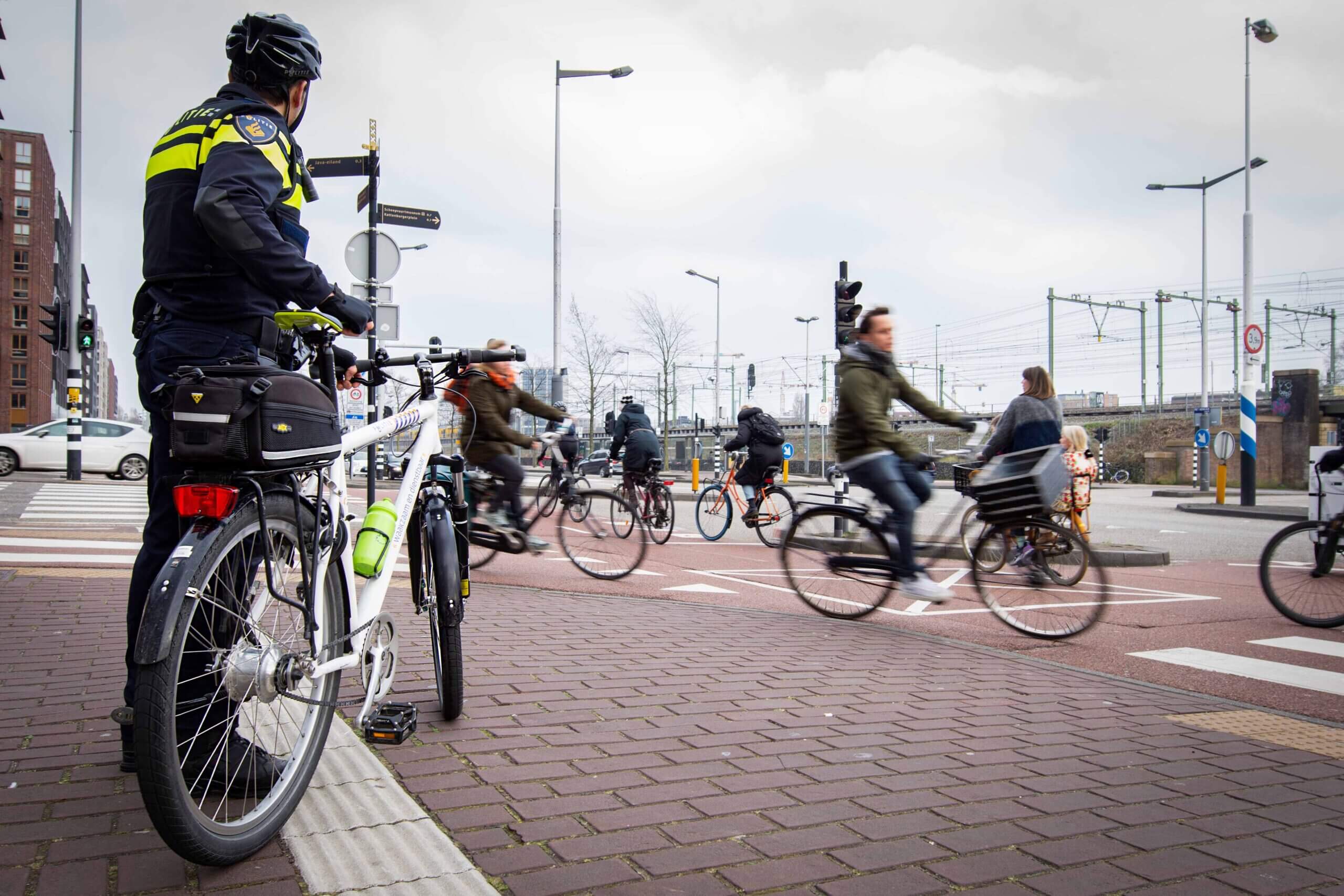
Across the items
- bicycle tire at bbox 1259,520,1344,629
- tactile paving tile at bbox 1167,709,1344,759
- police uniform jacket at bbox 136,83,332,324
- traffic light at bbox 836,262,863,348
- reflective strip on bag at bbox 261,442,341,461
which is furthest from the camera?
traffic light at bbox 836,262,863,348

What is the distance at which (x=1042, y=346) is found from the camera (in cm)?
5522

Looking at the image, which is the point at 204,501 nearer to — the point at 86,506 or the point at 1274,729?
the point at 1274,729

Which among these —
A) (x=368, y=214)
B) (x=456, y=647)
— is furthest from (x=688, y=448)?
(x=456, y=647)

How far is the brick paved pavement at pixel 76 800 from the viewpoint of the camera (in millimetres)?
2213

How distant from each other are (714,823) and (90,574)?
615 centimetres

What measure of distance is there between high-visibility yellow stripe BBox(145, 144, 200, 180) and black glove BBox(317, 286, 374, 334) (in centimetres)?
48

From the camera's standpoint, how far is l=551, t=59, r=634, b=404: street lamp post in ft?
75.9

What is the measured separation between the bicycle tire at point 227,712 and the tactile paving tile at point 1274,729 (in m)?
3.32

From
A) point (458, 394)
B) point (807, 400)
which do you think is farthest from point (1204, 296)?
point (458, 394)

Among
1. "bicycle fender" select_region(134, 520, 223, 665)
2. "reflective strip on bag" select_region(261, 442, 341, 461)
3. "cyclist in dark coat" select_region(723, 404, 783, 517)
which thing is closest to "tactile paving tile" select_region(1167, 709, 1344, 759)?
"reflective strip on bag" select_region(261, 442, 341, 461)

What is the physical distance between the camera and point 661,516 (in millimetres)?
11898

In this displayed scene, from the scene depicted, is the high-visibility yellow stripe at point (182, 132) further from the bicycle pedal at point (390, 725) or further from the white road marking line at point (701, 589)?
the white road marking line at point (701, 589)

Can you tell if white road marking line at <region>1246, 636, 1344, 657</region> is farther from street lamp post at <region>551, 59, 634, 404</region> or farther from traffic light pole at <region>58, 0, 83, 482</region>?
traffic light pole at <region>58, 0, 83, 482</region>

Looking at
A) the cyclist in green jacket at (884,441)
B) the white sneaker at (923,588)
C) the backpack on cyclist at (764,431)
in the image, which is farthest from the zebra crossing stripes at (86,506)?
the white sneaker at (923,588)
